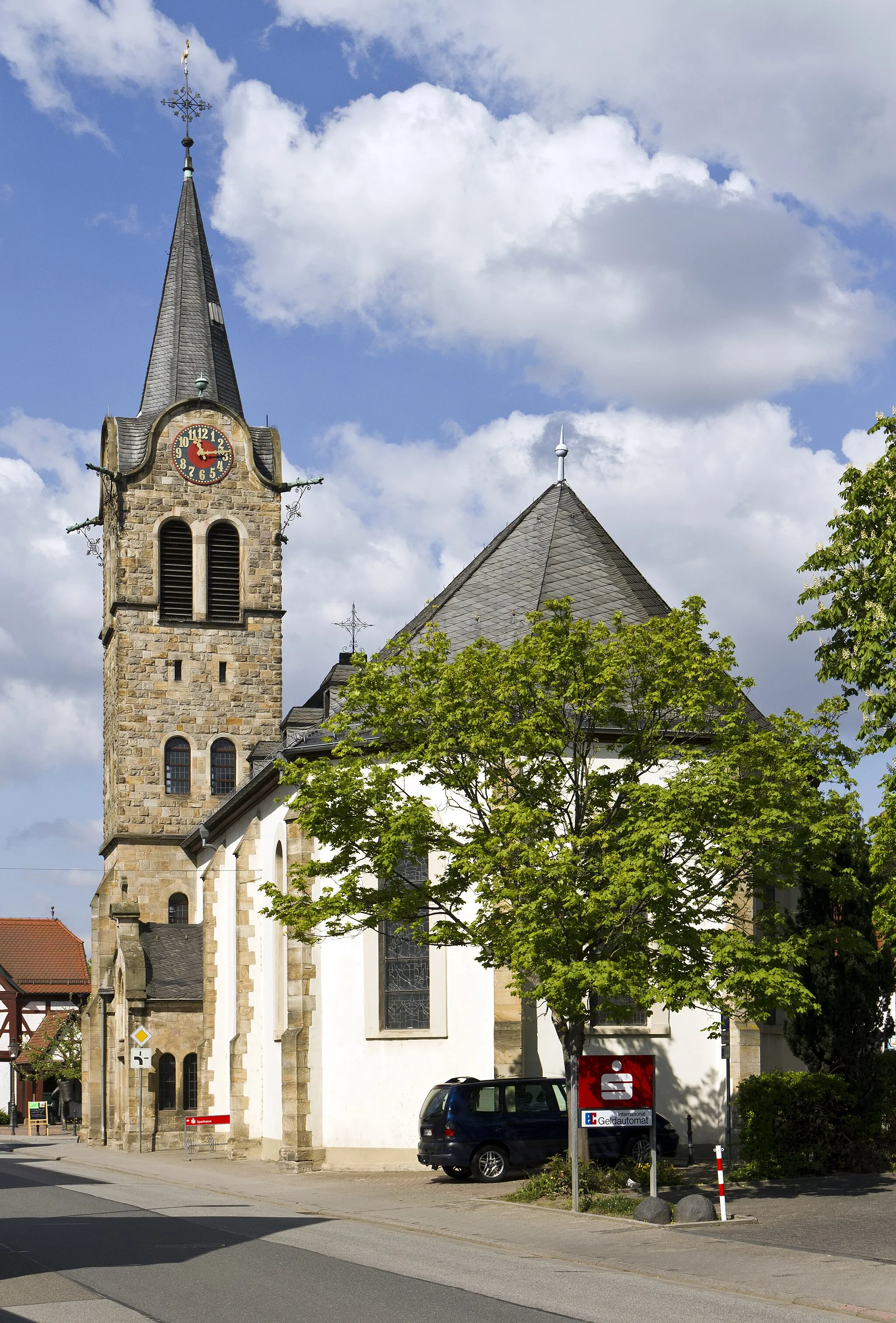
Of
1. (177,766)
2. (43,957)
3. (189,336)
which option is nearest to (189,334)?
(189,336)

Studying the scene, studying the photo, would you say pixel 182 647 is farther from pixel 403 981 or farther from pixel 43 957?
pixel 43 957

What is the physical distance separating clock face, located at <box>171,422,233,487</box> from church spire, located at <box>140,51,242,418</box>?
3.73 feet

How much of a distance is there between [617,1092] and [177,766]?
28.9m

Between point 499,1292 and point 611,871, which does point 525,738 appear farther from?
point 499,1292

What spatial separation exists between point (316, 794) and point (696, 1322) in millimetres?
10565

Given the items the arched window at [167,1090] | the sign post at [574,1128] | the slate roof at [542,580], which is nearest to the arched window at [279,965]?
the slate roof at [542,580]

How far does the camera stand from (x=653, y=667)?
68.0 ft

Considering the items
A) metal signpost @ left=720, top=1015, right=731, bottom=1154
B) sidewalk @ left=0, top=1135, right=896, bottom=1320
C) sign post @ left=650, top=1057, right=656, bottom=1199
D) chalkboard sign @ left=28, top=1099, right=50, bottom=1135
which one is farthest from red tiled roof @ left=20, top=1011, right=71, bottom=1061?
sign post @ left=650, top=1057, right=656, bottom=1199

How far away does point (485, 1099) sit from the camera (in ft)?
77.7

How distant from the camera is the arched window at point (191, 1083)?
4184cm

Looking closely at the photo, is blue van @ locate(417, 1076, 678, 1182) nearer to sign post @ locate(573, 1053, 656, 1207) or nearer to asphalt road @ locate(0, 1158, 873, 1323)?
sign post @ locate(573, 1053, 656, 1207)

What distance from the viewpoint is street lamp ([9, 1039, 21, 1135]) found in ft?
201

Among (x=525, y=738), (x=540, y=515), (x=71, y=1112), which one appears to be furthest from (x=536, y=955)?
(x=71, y=1112)

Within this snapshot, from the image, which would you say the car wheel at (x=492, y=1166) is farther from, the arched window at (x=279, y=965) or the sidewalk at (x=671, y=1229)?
the arched window at (x=279, y=965)
